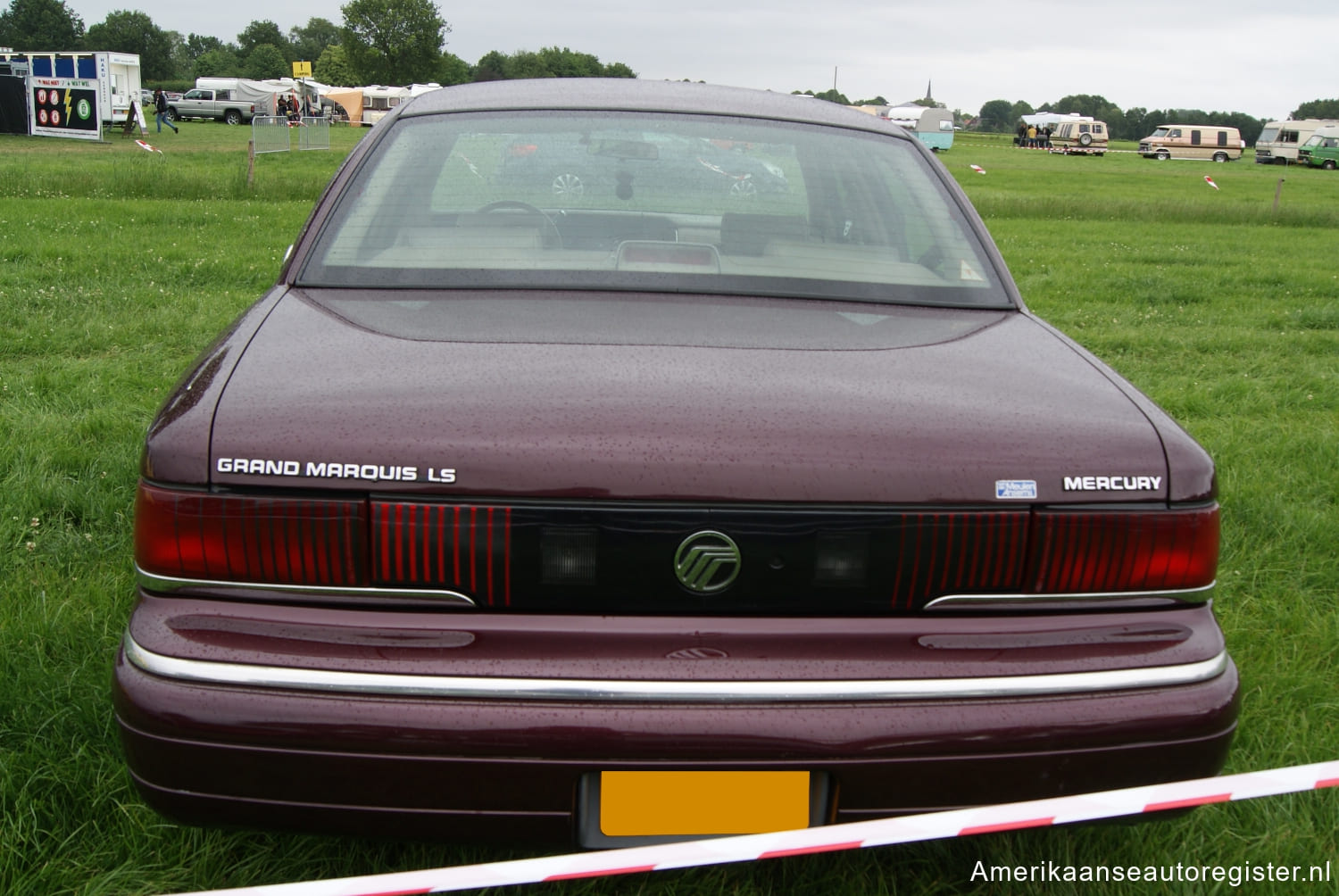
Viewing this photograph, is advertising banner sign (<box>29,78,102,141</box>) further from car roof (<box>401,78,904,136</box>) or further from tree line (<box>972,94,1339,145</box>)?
tree line (<box>972,94,1339,145</box>)

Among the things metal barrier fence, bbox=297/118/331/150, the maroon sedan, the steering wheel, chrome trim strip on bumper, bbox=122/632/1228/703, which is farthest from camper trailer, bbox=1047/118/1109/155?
chrome trim strip on bumper, bbox=122/632/1228/703

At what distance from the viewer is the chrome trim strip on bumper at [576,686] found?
164 centimetres

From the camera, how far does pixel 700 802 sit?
1.67 m

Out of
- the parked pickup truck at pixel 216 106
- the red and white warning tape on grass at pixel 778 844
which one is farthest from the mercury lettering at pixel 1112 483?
the parked pickup truck at pixel 216 106

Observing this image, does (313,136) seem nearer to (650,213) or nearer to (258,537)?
(650,213)

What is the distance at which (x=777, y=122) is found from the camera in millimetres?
2801

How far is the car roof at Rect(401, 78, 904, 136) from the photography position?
280 cm

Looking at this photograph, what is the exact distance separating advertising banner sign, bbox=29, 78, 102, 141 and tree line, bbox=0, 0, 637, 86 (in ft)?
166

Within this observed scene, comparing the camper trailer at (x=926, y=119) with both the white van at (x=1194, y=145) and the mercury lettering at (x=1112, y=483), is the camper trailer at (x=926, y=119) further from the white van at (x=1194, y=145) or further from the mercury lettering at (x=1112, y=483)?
the mercury lettering at (x=1112, y=483)

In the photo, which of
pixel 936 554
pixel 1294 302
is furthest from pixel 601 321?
pixel 1294 302

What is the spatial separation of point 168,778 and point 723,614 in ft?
2.89

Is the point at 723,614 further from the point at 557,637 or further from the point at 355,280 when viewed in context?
the point at 355,280

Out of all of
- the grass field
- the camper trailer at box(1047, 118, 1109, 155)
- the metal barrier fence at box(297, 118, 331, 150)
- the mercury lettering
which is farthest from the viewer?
the camper trailer at box(1047, 118, 1109, 155)

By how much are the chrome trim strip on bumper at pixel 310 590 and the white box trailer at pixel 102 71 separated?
31.6 meters
